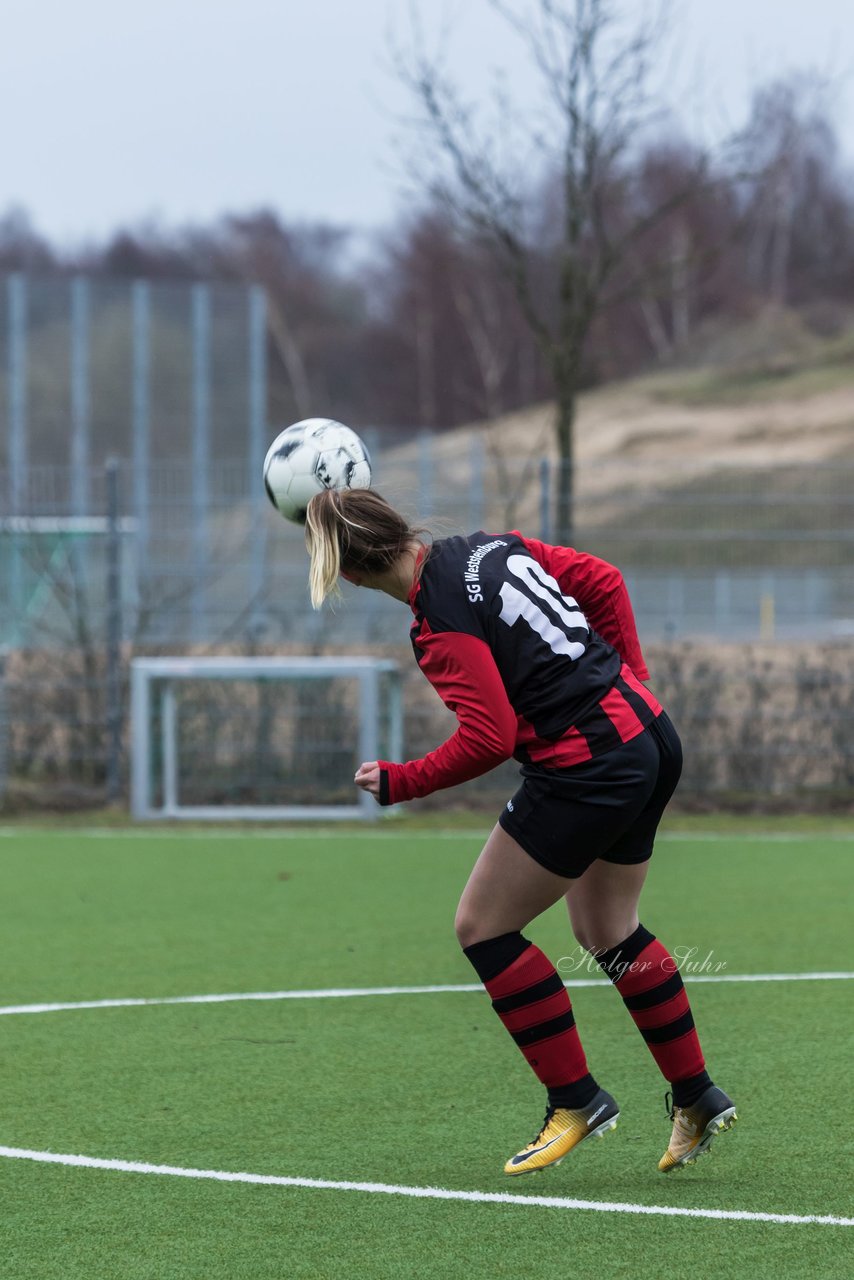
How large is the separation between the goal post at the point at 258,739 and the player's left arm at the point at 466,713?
8.89 metres

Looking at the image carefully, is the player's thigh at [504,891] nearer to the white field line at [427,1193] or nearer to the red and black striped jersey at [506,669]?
the red and black striped jersey at [506,669]

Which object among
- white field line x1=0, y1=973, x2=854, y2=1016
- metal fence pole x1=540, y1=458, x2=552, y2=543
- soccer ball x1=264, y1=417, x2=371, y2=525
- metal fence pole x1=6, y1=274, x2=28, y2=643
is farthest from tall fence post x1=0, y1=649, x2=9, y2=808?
metal fence pole x1=6, y1=274, x2=28, y2=643

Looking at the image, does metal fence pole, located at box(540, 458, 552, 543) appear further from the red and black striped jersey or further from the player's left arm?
the player's left arm

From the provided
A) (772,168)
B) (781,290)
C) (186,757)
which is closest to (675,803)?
(186,757)

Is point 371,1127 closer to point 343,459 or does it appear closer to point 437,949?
point 343,459

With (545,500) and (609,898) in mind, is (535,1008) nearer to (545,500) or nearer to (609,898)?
(609,898)

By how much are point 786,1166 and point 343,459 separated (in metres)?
2.39

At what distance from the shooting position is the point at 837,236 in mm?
74500

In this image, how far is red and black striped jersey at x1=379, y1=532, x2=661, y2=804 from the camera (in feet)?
13.0

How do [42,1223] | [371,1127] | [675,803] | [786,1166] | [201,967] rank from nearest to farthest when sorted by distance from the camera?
1. [42,1223]
2. [786,1166]
3. [371,1127]
4. [201,967]
5. [675,803]

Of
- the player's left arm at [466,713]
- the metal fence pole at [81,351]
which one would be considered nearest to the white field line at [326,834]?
the player's left arm at [466,713]

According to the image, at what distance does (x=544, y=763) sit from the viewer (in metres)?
4.12

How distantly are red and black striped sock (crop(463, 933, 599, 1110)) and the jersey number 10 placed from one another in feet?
2.37

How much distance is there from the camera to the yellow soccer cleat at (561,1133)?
4254 millimetres
